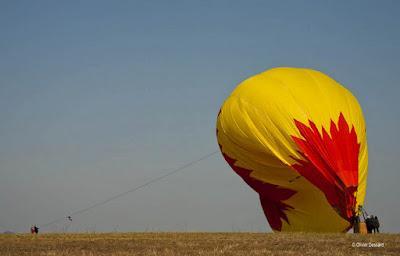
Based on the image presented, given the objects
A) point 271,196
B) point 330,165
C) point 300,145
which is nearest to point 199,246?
point 300,145

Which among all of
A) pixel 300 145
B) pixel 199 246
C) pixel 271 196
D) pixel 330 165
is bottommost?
pixel 199 246

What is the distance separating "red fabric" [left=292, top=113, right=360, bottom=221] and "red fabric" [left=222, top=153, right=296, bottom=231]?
1.93 metres

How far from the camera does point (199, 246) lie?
615 inches

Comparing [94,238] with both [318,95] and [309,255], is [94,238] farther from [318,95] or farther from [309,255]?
[318,95]

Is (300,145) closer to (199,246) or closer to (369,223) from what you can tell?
(369,223)

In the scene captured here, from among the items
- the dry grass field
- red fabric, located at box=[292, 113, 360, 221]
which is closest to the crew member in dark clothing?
red fabric, located at box=[292, 113, 360, 221]

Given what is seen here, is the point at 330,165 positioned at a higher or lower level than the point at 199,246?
higher

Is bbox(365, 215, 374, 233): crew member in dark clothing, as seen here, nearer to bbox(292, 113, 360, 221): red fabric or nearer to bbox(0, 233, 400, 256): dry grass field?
bbox(292, 113, 360, 221): red fabric

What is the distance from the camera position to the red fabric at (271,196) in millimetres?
26669

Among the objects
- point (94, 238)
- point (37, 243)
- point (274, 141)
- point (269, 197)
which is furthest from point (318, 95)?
point (37, 243)

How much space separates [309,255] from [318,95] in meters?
13.1

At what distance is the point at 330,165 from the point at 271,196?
159 inches

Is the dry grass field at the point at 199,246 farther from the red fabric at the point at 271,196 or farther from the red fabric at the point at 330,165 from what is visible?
the red fabric at the point at 271,196

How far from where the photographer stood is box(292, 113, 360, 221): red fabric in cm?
2433
